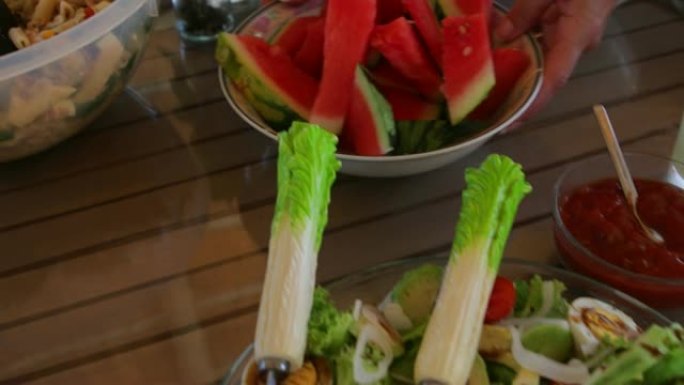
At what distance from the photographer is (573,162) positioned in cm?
116

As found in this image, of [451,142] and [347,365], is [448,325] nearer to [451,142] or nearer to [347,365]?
[347,365]

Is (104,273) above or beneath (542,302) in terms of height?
beneath

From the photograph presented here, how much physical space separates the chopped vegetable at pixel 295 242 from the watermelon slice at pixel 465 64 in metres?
0.31

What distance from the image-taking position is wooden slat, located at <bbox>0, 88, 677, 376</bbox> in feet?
3.28

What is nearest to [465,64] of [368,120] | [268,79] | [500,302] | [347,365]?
[368,120]

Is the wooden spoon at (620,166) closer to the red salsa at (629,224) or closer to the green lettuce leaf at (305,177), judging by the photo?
the red salsa at (629,224)

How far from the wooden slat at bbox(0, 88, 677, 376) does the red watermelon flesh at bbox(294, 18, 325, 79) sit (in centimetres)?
18

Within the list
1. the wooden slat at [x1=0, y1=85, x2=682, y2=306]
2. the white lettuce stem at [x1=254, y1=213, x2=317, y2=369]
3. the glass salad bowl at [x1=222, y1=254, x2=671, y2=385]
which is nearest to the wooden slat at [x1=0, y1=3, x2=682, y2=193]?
the wooden slat at [x1=0, y1=85, x2=682, y2=306]

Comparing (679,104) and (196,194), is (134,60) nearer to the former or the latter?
(196,194)

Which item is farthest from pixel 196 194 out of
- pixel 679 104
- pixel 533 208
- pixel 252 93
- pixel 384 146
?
pixel 679 104

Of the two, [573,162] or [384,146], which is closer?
[384,146]

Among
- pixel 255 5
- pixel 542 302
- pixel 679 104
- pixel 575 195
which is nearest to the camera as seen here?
pixel 542 302

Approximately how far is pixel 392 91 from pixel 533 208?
254 millimetres

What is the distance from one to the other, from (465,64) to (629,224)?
0.98ft
